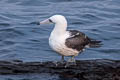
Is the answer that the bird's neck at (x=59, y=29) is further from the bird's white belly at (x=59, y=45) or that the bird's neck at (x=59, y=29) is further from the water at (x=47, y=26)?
the water at (x=47, y=26)

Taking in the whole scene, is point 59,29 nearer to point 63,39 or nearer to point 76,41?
point 63,39

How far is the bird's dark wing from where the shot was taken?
29.3 ft

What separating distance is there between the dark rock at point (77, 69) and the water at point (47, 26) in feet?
10.1

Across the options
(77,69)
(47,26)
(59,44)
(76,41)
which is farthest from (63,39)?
(47,26)

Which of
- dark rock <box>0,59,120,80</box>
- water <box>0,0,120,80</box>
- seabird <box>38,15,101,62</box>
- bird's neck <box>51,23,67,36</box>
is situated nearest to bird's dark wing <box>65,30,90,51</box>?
seabird <box>38,15,101,62</box>

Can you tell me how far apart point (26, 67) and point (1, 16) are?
870cm

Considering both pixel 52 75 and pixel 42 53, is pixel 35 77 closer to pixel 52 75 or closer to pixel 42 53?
pixel 52 75

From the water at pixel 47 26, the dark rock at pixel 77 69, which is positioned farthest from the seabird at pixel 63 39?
the water at pixel 47 26

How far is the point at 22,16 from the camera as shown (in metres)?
16.6

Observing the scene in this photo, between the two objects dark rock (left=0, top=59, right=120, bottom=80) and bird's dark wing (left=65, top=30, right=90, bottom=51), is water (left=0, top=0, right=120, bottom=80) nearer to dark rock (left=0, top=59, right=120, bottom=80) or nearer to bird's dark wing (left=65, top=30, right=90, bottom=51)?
bird's dark wing (left=65, top=30, right=90, bottom=51)

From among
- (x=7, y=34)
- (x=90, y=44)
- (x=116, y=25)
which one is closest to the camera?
(x=90, y=44)

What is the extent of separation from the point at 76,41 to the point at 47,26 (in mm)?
6385

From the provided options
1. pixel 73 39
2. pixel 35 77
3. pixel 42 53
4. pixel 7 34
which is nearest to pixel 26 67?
pixel 35 77

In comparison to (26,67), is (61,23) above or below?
above
